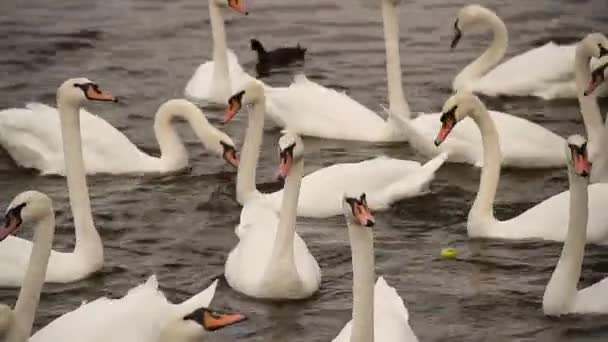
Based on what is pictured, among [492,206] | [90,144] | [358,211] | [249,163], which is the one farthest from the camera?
[90,144]

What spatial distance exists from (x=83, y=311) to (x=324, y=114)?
19.5 feet

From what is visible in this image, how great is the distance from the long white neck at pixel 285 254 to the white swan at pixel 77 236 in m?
1.25

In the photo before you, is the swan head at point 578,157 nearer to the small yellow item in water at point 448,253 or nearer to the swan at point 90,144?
the small yellow item in water at point 448,253

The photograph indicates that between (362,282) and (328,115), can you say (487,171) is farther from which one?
(362,282)

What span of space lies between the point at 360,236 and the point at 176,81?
896 centimetres

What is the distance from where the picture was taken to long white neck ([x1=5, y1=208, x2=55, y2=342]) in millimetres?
8898

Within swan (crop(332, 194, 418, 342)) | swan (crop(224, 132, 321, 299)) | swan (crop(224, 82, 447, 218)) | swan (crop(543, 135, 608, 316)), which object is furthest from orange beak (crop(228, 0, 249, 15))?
swan (crop(332, 194, 418, 342))

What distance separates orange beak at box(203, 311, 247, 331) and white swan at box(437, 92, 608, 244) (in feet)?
12.9

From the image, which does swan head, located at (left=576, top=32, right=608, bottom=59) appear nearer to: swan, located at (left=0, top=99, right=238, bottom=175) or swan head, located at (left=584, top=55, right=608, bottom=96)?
swan head, located at (left=584, top=55, right=608, bottom=96)

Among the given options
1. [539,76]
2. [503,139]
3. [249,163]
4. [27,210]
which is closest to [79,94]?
[249,163]

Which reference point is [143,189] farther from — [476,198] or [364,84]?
[364,84]

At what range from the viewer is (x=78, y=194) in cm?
1137

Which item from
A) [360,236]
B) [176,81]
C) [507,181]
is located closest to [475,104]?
[507,181]

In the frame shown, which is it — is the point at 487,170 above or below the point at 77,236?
above
